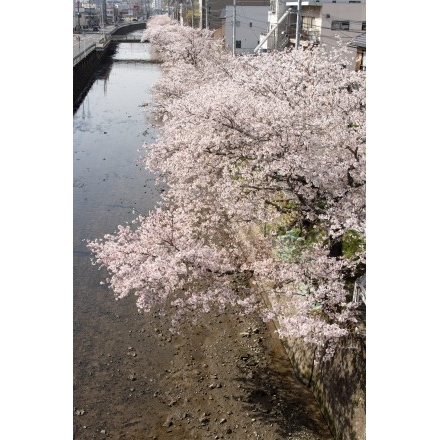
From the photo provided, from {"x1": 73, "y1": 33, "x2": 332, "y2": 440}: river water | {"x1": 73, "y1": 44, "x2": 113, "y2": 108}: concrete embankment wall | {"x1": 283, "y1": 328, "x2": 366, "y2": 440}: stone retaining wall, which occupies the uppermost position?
{"x1": 73, "y1": 44, "x2": 113, "y2": 108}: concrete embankment wall

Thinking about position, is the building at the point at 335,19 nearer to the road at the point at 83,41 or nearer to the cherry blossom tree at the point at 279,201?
the cherry blossom tree at the point at 279,201

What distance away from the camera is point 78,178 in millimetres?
17141

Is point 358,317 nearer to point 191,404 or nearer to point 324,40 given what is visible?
point 191,404

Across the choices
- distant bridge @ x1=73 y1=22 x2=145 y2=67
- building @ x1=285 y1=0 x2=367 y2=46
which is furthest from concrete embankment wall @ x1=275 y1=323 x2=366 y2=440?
distant bridge @ x1=73 y1=22 x2=145 y2=67

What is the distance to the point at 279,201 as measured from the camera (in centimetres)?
805

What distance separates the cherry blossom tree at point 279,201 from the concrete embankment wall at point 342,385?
34 cm

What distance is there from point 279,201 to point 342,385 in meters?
3.04

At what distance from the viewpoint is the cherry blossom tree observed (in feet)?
21.5

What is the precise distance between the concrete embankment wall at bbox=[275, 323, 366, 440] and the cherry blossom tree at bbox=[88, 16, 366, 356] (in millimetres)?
339

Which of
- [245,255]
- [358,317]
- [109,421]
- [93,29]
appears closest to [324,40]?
[245,255]

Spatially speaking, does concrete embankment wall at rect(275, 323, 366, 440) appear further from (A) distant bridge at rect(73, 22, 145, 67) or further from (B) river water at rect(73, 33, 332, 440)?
(A) distant bridge at rect(73, 22, 145, 67)

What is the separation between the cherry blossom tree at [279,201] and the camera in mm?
6566

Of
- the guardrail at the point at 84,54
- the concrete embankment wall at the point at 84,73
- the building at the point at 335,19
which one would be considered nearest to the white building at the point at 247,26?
the concrete embankment wall at the point at 84,73

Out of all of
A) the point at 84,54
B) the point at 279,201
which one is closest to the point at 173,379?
the point at 279,201
